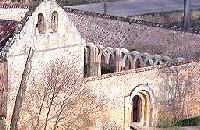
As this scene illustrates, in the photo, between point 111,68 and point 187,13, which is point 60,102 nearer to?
point 111,68

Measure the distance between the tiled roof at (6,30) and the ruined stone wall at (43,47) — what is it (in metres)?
0.89

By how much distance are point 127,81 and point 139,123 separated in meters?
2.17

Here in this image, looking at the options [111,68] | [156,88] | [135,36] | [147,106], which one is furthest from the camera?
[135,36]

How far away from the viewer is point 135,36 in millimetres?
37000

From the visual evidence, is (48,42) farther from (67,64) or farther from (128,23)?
(128,23)

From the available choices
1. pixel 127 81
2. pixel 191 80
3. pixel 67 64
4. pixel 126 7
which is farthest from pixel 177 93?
pixel 126 7

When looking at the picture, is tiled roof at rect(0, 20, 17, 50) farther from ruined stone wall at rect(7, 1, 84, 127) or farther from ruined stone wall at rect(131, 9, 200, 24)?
ruined stone wall at rect(131, 9, 200, 24)

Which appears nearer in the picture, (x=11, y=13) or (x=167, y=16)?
(x=11, y=13)

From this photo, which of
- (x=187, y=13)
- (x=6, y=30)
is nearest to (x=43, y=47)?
(x=6, y=30)

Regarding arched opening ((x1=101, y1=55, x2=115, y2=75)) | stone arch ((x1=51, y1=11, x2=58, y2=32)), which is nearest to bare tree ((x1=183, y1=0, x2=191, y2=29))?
arched opening ((x1=101, y1=55, x2=115, y2=75))

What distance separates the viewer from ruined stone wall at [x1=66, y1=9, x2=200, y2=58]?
113ft

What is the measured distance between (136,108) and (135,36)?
28.7 ft

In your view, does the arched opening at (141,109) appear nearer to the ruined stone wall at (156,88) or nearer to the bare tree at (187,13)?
the ruined stone wall at (156,88)

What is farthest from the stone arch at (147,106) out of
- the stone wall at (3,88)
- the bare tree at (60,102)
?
the stone wall at (3,88)
